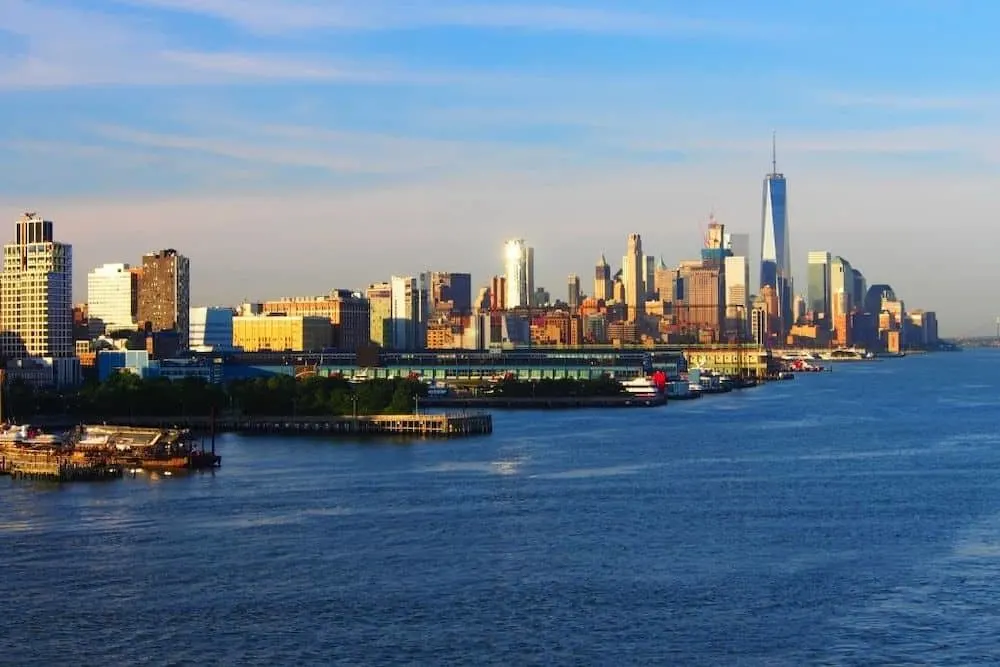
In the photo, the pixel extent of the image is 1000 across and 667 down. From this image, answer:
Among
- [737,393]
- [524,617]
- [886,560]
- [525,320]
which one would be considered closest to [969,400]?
[737,393]

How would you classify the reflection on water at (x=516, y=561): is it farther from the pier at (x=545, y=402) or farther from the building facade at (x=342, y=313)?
the building facade at (x=342, y=313)

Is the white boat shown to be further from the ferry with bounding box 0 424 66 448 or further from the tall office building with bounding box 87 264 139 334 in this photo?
the tall office building with bounding box 87 264 139 334

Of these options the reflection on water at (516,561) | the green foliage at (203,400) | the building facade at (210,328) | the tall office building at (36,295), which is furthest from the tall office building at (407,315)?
the reflection on water at (516,561)

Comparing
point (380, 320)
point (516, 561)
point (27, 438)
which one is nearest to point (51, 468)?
point (27, 438)

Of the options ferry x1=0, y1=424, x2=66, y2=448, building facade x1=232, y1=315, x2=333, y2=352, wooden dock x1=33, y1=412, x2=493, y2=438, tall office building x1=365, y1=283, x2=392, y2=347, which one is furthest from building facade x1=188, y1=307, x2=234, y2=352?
ferry x1=0, y1=424, x2=66, y2=448

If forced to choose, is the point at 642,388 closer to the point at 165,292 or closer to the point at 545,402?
the point at 545,402

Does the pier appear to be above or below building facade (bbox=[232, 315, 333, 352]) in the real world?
below

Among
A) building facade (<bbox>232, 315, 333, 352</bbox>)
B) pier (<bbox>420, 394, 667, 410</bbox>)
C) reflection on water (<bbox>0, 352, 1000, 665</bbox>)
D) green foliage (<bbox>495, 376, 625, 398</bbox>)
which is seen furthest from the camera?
building facade (<bbox>232, 315, 333, 352</bbox>)

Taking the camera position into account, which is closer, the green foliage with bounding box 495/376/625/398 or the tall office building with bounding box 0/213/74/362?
the green foliage with bounding box 495/376/625/398
